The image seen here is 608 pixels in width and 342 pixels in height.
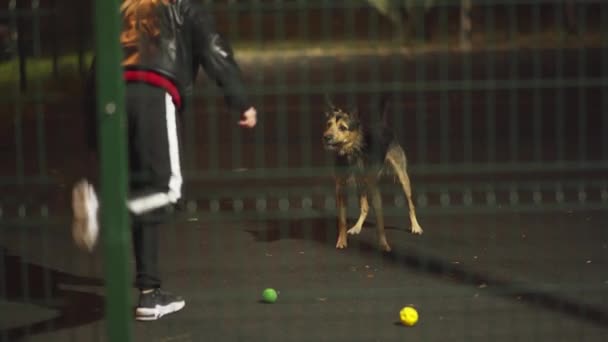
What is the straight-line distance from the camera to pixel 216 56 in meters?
6.87

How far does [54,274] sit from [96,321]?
140 centimetres

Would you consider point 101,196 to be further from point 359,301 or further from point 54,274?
point 54,274

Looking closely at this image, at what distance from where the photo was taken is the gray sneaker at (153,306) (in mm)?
7371

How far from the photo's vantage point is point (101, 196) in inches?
215

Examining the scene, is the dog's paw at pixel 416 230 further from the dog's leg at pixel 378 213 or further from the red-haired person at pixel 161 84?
the red-haired person at pixel 161 84

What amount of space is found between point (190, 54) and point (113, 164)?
65.7 inches

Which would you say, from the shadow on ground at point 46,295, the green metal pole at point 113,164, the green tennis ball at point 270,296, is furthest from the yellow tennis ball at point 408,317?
the green metal pole at point 113,164

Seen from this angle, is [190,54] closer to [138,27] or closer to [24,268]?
[138,27]

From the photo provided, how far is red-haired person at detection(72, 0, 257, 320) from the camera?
6625 mm

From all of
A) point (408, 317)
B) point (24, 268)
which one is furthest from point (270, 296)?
point (24, 268)

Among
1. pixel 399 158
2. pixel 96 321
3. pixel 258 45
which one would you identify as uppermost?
pixel 258 45

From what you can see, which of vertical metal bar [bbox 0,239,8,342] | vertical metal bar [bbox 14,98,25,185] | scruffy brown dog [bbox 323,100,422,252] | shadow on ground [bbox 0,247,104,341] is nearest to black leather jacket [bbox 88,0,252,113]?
vertical metal bar [bbox 14,98,25,185]

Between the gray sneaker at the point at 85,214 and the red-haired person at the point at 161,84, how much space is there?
1.33 feet

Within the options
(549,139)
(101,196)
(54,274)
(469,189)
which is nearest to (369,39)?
(469,189)
